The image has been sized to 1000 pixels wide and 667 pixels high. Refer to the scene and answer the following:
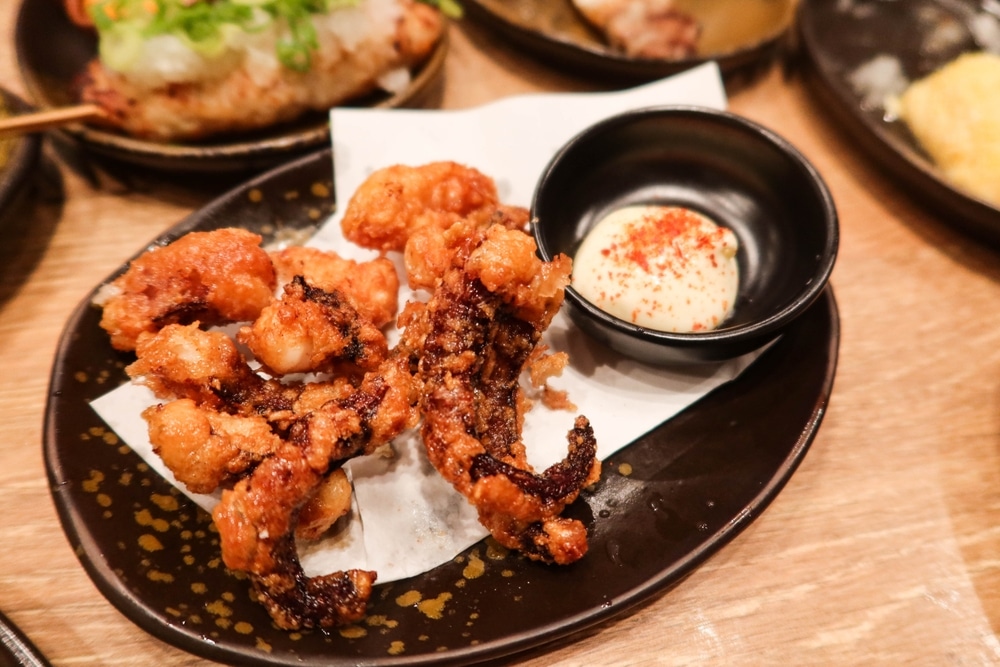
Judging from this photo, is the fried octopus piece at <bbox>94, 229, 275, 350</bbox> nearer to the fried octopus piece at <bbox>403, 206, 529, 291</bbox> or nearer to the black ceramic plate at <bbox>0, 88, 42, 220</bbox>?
the fried octopus piece at <bbox>403, 206, 529, 291</bbox>

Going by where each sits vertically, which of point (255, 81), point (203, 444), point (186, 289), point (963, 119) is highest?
point (255, 81)

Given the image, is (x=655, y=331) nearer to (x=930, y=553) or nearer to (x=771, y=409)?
(x=771, y=409)

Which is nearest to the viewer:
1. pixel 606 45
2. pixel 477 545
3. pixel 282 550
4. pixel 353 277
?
pixel 282 550

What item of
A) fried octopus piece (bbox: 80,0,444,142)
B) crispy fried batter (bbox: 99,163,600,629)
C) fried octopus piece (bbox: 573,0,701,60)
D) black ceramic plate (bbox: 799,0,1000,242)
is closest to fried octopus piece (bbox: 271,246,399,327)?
crispy fried batter (bbox: 99,163,600,629)

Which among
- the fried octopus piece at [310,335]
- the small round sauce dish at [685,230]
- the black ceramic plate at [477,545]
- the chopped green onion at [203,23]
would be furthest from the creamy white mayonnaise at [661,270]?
the chopped green onion at [203,23]

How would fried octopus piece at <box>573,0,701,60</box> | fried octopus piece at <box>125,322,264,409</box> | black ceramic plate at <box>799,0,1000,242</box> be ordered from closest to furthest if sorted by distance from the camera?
fried octopus piece at <box>125,322,264,409</box> → black ceramic plate at <box>799,0,1000,242</box> → fried octopus piece at <box>573,0,701,60</box>

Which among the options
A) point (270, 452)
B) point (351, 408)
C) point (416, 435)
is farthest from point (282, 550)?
point (416, 435)

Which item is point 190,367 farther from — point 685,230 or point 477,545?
point 685,230
